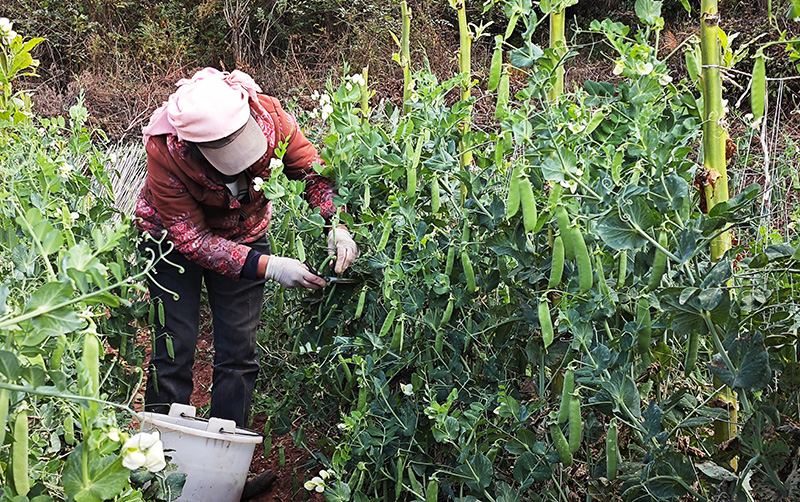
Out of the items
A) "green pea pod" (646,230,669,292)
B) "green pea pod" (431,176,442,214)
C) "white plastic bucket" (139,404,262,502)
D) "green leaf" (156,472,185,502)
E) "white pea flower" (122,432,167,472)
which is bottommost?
"white plastic bucket" (139,404,262,502)

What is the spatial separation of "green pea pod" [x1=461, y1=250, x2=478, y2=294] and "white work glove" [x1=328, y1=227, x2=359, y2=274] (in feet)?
1.37

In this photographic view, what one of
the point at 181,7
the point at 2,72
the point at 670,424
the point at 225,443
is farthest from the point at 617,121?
the point at 181,7

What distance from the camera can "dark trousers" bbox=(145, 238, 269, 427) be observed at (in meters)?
2.91

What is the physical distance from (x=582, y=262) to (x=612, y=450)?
0.37 m

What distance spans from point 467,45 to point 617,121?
0.86 metres

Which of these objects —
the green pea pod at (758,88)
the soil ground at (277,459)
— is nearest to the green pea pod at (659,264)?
the green pea pod at (758,88)

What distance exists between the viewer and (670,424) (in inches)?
66.4

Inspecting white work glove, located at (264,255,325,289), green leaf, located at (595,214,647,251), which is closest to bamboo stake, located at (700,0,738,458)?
green leaf, located at (595,214,647,251)

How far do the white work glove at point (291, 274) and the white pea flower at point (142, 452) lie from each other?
119 centimetres

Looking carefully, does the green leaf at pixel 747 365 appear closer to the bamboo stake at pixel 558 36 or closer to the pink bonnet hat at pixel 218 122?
the bamboo stake at pixel 558 36

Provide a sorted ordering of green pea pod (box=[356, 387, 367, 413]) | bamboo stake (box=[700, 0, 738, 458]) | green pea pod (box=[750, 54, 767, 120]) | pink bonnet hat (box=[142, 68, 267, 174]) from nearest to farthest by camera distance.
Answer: green pea pod (box=[750, 54, 767, 120])
bamboo stake (box=[700, 0, 738, 458])
green pea pod (box=[356, 387, 367, 413])
pink bonnet hat (box=[142, 68, 267, 174])

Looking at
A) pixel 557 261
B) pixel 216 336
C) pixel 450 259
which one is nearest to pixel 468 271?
pixel 450 259

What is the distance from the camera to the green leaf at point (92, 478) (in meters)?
1.12

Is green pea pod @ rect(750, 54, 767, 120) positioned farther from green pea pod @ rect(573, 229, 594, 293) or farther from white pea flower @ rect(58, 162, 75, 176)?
white pea flower @ rect(58, 162, 75, 176)
